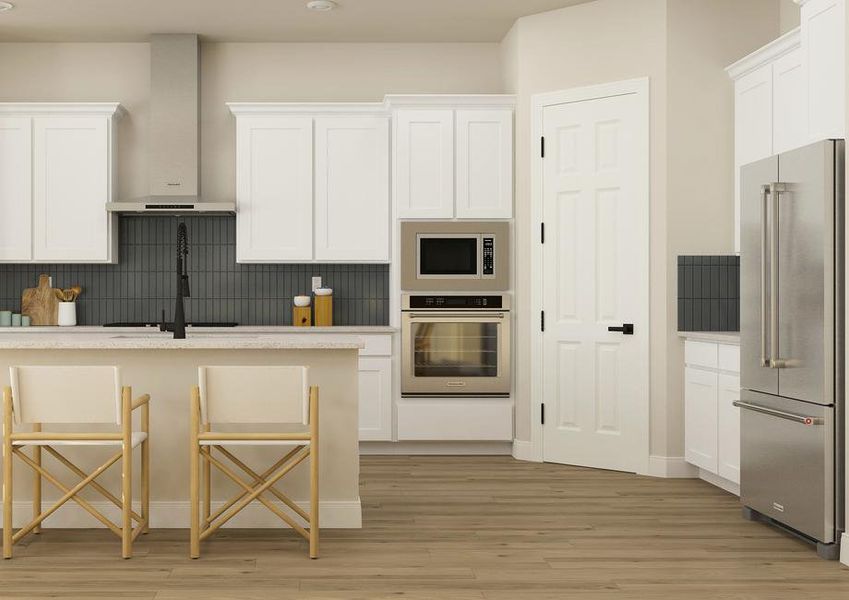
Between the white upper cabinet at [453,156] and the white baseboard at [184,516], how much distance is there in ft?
8.29

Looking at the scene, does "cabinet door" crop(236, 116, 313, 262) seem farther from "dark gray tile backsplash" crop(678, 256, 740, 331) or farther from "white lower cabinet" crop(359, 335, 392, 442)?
"dark gray tile backsplash" crop(678, 256, 740, 331)

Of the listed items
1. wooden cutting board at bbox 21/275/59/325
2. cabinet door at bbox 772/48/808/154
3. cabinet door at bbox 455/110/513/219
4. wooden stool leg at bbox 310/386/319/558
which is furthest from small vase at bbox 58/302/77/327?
cabinet door at bbox 772/48/808/154

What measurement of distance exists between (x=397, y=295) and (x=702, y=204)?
2.11m

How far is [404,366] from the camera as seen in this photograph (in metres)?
5.93

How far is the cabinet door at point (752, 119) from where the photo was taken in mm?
4793

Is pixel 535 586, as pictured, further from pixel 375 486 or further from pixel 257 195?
pixel 257 195

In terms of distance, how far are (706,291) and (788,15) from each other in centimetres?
173

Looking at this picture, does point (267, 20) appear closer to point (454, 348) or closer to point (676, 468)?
point (454, 348)

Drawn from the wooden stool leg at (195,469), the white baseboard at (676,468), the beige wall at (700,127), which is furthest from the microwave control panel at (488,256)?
the wooden stool leg at (195,469)

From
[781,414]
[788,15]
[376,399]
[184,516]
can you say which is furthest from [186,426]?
[788,15]

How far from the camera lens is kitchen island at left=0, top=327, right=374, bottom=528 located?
4012 millimetres

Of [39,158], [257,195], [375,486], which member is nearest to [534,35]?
[257,195]

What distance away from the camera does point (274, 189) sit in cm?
615

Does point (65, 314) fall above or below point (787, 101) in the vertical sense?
below
